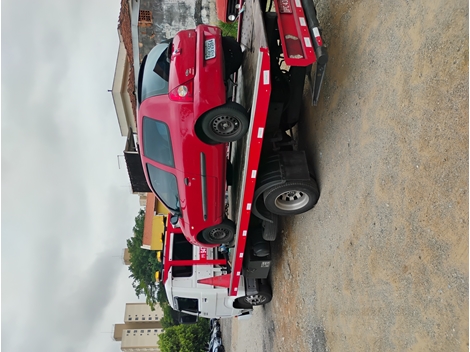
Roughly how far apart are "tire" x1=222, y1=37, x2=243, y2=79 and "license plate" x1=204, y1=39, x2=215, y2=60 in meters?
0.27

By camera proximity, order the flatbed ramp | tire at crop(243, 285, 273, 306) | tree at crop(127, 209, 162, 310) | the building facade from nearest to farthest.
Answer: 1. the flatbed ramp
2. tire at crop(243, 285, 273, 306)
3. tree at crop(127, 209, 162, 310)
4. the building facade

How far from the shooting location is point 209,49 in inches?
168

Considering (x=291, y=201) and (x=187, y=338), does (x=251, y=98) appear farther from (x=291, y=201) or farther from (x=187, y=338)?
(x=187, y=338)

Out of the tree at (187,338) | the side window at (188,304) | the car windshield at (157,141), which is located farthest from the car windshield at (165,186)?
the tree at (187,338)

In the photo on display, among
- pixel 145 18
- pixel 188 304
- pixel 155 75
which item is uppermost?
pixel 145 18

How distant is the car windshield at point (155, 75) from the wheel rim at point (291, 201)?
6.44 ft

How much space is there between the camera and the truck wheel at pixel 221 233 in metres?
5.49

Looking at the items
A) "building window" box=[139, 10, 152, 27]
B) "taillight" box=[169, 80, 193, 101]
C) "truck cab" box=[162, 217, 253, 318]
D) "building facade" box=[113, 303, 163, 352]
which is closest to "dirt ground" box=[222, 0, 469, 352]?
"taillight" box=[169, 80, 193, 101]

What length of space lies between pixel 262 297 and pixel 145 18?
31.9ft

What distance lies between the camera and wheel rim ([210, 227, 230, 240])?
556cm

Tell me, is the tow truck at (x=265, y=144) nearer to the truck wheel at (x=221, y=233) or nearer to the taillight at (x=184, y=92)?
the truck wheel at (x=221, y=233)

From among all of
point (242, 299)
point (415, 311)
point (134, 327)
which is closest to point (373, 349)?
A: point (415, 311)

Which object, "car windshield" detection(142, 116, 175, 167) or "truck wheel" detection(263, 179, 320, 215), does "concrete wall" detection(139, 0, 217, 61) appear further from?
"truck wheel" detection(263, 179, 320, 215)

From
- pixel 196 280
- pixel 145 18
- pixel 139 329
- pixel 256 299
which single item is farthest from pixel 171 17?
pixel 139 329
